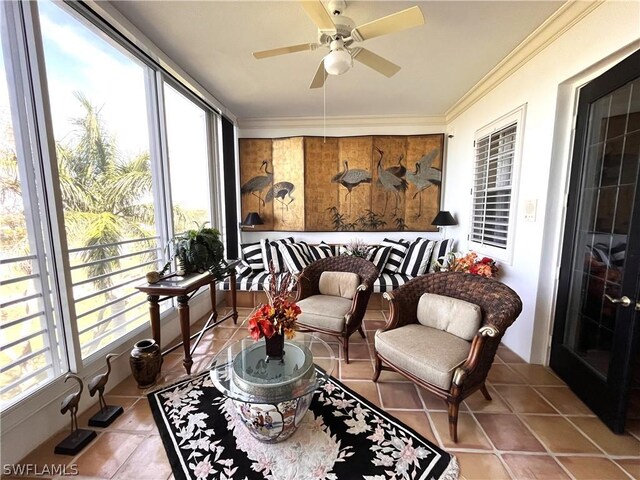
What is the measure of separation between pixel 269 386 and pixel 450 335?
4.50 ft

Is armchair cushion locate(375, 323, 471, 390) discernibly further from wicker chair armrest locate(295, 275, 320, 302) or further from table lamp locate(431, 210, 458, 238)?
table lamp locate(431, 210, 458, 238)

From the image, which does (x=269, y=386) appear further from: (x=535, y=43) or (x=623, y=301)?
(x=535, y=43)

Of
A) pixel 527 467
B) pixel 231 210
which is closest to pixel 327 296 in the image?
pixel 527 467

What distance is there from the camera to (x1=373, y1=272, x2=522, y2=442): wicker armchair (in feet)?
5.16

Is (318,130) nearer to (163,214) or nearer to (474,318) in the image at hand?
(163,214)

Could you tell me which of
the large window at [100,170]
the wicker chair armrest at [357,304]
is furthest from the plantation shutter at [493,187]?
the large window at [100,170]

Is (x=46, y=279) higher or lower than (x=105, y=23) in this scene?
lower

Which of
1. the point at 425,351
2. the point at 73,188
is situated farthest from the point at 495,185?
the point at 73,188

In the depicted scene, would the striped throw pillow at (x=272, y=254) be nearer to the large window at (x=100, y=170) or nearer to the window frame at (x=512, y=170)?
the large window at (x=100, y=170)

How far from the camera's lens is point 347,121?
4.09 m

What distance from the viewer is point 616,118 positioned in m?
1.71

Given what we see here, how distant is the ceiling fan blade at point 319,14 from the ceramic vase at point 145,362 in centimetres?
256

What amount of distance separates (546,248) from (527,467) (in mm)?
1624

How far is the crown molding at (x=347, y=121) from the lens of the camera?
4.05 metres
